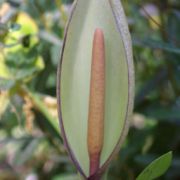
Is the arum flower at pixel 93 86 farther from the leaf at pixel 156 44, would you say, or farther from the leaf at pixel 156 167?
the leaf at pixel 156 44

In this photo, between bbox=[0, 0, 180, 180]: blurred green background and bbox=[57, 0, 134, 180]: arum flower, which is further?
bbox=[0, 0, 180, 180]: blurred green background

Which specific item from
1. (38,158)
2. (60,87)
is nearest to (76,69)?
(60,87)

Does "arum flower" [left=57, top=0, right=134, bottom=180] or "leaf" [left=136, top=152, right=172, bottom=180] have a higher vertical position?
"arum flower" [left=57, top=0, right=134, bottom=180]

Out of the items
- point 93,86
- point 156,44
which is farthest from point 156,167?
point 156,44

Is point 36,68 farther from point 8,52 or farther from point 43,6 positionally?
point 43,6

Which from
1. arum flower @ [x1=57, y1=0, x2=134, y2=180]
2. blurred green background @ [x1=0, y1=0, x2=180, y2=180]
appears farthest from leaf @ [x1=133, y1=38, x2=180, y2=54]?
arum flower @ [x1=57, y1=0, x2=134, y2=180]

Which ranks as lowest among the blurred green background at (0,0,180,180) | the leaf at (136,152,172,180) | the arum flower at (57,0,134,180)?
the blurred green background at (0,0,180,180)

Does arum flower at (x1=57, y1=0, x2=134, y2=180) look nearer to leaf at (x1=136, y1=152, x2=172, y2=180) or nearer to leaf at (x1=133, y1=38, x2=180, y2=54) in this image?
leaf at (x1=136, y1=152, x2=172, y2=180)
